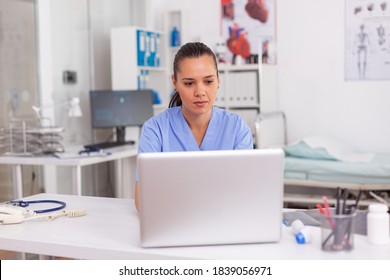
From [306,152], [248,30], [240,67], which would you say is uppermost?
[248,30]

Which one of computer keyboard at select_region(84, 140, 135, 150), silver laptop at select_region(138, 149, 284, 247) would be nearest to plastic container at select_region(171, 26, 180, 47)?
computer keyboard at select_region(84, 140, 135, 150)

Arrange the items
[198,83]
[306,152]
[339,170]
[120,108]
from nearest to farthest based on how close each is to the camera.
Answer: [198,83], [339,170], [306,152], [120,108]

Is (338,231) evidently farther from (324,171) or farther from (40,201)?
(324,171)

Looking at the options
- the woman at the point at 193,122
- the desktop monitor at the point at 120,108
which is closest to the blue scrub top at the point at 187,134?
the woman at the point at 193,122

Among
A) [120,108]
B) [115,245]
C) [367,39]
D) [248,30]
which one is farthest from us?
[248,30]

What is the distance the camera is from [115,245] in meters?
1.49

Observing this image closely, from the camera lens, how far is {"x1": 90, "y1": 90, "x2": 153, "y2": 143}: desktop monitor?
14.5ft

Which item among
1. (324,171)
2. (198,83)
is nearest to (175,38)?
(324,171)

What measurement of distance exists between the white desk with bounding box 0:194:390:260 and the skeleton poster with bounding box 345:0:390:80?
11.1 feet

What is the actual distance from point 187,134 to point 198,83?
0.71 feet

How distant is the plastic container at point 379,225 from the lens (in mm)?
1442

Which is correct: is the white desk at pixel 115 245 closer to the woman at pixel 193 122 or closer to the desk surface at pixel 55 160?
the woman at pixel 193 122

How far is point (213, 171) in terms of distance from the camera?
1.39m
